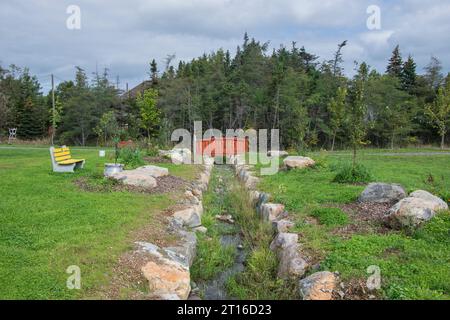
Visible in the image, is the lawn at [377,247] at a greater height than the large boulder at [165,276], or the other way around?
the lawn at [377,247]

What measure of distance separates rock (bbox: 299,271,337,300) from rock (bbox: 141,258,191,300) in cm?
133

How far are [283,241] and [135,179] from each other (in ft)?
12.9

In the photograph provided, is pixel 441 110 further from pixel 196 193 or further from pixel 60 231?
pixel 60 231

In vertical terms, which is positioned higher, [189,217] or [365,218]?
[365,218]

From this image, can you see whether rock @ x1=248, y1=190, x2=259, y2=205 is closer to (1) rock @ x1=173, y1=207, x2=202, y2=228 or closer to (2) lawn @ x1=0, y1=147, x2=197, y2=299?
(2) lawn @ x1=0, y1=147, x2=197, y2=299

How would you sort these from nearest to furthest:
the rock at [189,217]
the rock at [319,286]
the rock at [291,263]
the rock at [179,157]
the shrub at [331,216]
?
1. the rock at [319,286]
2. the rock at [291,263]
3. the shrub at [331,216]
4. the rock at [189,217]
5. the rock at [179,157]

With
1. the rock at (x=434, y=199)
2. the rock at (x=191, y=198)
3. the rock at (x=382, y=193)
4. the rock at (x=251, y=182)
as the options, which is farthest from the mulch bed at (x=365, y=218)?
the rock at (x=251, y=182)

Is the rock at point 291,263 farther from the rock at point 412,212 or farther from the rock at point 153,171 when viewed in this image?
the rock at point 153,171

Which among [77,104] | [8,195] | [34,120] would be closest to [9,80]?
[34,120]

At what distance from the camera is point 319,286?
400cm

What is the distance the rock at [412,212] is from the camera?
5.39m

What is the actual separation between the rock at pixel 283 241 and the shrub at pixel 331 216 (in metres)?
0.74

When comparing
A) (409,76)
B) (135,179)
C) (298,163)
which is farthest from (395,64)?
(135,179)

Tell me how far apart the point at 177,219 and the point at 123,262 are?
213 centimetres
